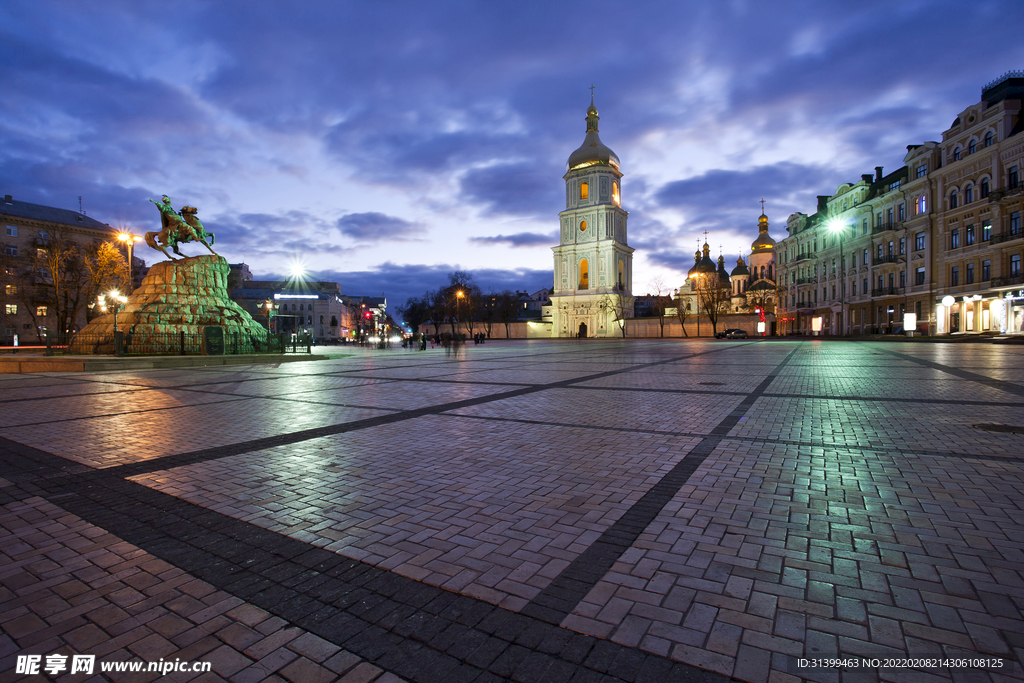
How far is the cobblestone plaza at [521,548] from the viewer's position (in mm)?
2271

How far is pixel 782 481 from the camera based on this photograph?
15.0 ft

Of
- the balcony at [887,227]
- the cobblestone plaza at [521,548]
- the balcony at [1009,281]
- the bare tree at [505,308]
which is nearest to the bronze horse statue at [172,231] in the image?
the cobblestone plaza at [521,548]

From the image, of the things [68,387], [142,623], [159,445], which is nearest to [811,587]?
[142,623]

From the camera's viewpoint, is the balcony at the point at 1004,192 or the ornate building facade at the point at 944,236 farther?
the ornate building facade at the point at 944,236

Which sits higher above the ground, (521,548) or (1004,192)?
(1004,192)

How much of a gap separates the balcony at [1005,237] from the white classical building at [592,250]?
4279 centimetres

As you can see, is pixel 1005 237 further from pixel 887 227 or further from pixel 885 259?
pixel 887 227

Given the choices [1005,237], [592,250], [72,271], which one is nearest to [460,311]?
[592,250]

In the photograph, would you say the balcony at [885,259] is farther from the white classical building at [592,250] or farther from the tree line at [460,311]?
the tree line at [460,311]

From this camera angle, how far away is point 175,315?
23.1 m

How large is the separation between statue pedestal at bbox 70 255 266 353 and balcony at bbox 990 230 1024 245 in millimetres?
48653

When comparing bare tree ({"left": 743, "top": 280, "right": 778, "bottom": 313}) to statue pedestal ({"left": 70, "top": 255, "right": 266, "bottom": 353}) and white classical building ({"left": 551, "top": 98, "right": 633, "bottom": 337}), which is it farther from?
statue pedestal ({"left": 70, "top": 255, "right": 266, "bottom": 353})

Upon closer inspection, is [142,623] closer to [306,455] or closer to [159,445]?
[306,455]

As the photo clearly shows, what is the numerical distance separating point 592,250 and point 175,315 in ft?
198
